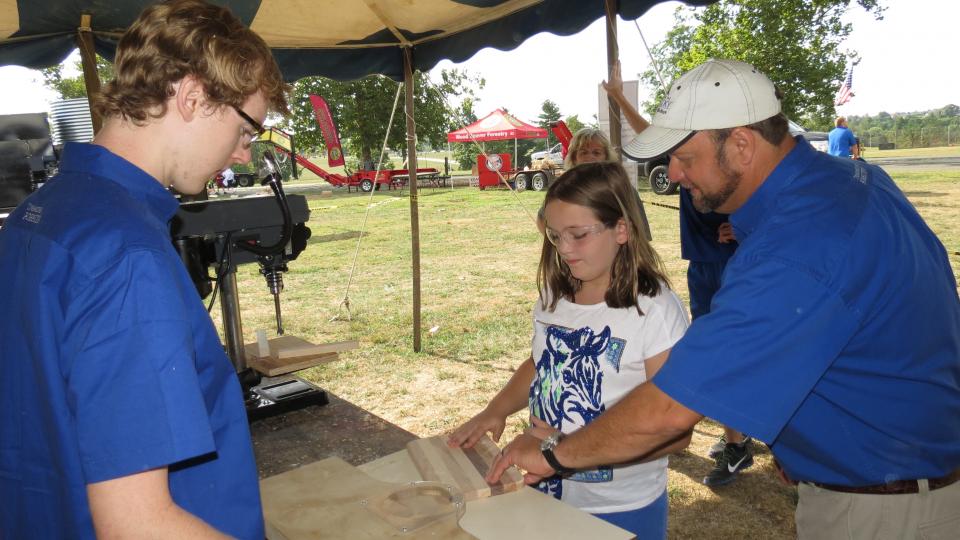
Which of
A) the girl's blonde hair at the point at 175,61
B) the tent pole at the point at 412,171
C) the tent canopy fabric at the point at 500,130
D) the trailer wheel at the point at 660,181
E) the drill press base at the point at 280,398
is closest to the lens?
the girl's blonde hair at the point at 175,61

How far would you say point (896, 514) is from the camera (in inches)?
51.1

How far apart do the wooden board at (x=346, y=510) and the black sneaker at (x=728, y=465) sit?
91.5 inches

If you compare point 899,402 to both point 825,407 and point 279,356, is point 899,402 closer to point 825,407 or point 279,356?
point 825,407

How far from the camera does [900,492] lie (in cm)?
129

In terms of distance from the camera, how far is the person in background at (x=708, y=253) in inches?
124

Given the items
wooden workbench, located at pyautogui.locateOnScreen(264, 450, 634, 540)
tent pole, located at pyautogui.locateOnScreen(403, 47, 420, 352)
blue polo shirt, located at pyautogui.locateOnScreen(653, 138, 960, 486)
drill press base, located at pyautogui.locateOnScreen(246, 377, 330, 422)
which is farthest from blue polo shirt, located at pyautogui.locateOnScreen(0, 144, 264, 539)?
tent pole, located at pyautogui.locateOnScreen(403, 47, 420, 352)

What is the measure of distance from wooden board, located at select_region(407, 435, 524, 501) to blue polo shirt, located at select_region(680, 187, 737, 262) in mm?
2000

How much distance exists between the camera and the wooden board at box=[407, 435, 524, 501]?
134 cm

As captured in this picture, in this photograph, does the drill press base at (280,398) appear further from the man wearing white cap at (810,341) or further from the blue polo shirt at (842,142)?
the blue polo shirt at (842,142)

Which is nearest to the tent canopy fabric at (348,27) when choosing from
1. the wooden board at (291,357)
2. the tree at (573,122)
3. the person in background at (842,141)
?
the wooden board at (291,357)

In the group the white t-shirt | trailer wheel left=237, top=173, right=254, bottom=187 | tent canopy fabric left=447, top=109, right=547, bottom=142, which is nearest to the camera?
the white t-shirt

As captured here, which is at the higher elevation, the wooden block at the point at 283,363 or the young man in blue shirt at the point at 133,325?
the young man in blue shirt at the point at 133,325

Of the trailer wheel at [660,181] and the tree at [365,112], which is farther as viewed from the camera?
the tree at [365,112]

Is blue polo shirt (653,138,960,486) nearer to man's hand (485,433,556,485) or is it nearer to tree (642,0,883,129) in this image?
man's hand (485,433,556,485)
